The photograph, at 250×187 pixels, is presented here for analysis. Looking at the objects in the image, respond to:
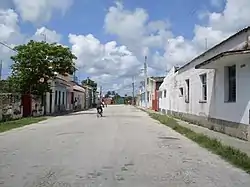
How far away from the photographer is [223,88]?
63.6 feet

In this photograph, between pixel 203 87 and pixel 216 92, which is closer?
pixel 216 92

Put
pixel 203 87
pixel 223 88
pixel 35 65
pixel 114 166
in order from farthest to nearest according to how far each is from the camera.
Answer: pixel 35 65 < pixel 203 87 < pixel 223 88 < pixel 114 166

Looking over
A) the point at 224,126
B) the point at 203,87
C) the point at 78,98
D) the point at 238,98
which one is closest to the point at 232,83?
the point at 238,98

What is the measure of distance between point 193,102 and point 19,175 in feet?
65.4

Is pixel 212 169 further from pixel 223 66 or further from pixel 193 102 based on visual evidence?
pixel 193 102

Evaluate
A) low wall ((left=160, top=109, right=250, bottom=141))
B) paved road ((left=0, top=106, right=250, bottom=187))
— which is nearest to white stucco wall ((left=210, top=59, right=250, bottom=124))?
low wall ((left=160, top=109, right=250, bottom=141))

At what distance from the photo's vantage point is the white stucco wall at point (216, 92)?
1619cm

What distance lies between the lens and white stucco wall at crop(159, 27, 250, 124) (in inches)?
637

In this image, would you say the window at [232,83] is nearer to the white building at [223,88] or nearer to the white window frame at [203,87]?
the white building at [223,88]

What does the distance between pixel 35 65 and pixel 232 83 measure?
24.4 metres

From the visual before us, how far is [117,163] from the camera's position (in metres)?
10.4

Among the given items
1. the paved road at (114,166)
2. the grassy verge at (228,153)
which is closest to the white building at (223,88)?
the grassy verge at (228,153)

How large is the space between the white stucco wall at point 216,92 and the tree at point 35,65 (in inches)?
496

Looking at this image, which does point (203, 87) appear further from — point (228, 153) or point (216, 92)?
point (228, 153)
